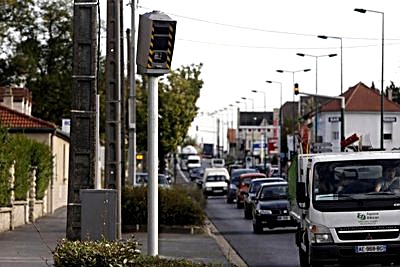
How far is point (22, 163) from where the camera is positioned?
1344 inches

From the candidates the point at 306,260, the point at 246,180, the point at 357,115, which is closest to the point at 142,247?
the point at 306,260

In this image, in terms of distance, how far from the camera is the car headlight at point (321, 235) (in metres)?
18.5

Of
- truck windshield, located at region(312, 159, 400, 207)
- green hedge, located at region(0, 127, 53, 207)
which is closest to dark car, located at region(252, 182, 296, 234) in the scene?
green hedge, located at region(0, 127, 53, 207)

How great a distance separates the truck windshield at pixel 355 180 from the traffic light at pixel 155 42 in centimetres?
442

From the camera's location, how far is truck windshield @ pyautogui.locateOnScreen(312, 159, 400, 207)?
737 inches

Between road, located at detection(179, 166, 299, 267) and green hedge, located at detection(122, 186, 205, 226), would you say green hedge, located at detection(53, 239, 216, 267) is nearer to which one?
road, located at detection(179, 166, 299, 267)

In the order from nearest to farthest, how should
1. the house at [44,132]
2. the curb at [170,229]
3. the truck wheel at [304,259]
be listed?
the truck wheel at [304,259] → the curb at [170,229] → the house at [44,132]

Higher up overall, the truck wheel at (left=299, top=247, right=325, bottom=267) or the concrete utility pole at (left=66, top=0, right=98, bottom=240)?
the concrete utility pole at (left=66, top=0, right=98, bottom=240)

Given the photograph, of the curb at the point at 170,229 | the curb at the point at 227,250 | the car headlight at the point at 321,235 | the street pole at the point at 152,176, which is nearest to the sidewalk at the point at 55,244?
the curb at the point at 227,250

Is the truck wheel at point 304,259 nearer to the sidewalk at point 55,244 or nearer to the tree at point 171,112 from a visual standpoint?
the sidewalk at point 55,244

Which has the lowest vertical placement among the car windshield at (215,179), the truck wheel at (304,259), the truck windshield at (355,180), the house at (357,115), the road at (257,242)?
the road at (257,242)

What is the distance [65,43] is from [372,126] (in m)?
28.4

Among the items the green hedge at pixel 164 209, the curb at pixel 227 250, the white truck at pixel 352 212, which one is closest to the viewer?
the white truck at pixel 352 212

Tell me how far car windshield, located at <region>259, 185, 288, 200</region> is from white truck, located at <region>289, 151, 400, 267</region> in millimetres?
14707
